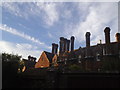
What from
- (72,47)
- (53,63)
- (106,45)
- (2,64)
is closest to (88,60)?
(106,45)

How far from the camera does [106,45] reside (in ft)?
81.0

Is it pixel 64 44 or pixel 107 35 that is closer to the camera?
pixel 107 35

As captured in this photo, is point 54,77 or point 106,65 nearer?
point 54,77

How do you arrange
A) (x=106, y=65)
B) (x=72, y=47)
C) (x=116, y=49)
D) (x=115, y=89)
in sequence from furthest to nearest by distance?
1. (x=72, y=47)
2. (x=116, y=49)
3. (x=106, y=65)
4. (x=115, y=89)

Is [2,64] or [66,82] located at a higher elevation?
[2,64]

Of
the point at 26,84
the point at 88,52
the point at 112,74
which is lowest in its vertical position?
the point at 26,84

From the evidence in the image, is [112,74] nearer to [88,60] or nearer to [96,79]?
[96,79]

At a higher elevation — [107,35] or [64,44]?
[107,35]

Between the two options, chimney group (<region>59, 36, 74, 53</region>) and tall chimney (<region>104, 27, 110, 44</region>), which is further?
chimney group (<region>59, 36, 74, 53</region>)

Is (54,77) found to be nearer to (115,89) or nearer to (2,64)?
(115,89)

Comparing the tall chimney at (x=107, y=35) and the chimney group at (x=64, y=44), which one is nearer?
the tall chimney at (x=107, y=35)

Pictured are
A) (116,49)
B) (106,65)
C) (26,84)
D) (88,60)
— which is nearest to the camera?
(26,84)

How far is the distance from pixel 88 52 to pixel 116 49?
5.96m

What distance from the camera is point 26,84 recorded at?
15.5 m
